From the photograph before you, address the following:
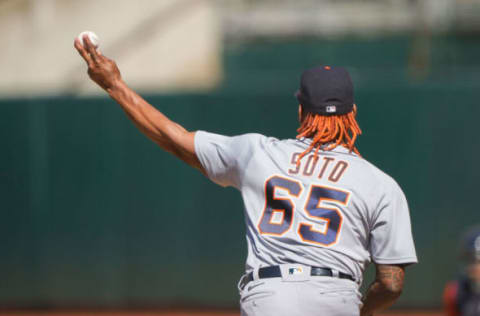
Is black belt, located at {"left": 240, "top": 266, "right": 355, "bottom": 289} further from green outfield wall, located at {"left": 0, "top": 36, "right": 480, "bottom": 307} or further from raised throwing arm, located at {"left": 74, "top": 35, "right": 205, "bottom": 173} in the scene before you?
green outfield wall, located at {"left": 0, "top": 36, "right": 480, "bottom": 307}

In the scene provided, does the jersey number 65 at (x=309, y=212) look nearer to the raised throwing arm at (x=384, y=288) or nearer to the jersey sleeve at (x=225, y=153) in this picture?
the jersey sleeve at (x=225, y=153)

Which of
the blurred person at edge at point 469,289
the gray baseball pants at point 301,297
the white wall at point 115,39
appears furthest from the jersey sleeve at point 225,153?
the white wall at point 115,39

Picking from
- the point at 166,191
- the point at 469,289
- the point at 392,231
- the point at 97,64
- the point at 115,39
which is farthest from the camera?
the point at 115,39

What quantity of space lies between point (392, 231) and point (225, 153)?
65 centimetres

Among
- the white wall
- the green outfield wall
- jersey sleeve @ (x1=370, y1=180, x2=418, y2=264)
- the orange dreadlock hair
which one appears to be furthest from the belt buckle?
the white wall

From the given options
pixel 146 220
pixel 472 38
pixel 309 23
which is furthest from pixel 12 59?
pixel 472 38

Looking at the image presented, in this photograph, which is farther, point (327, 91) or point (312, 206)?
point (327, 91)

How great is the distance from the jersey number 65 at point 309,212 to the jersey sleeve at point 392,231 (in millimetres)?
137

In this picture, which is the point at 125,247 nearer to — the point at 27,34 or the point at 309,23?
the point at 27,34

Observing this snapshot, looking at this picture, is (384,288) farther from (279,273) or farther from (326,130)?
(326,130)

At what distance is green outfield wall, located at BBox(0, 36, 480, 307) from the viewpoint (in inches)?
301

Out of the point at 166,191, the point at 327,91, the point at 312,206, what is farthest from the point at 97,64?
the point at 166,191

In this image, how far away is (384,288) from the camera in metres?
2.68

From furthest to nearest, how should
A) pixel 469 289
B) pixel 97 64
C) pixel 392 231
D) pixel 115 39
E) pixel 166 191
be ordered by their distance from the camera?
pixel 115 39 < pixel 166 191 < pixel 469 289 < pixel 97 64 < pixel 392 231
